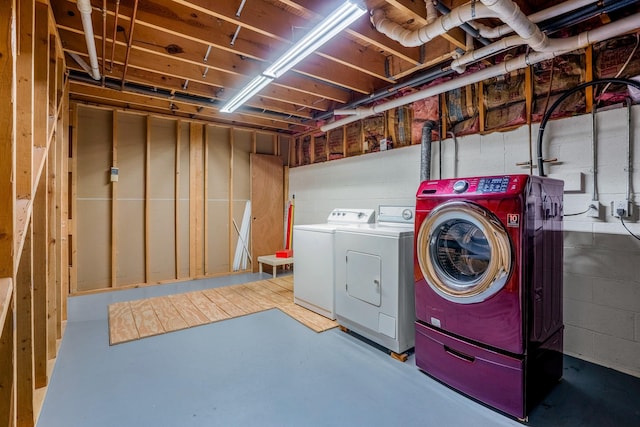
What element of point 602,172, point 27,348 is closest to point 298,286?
point 27,348

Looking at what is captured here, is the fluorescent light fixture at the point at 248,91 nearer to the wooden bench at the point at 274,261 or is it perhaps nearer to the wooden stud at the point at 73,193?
the wooden stud at the point at 73,193

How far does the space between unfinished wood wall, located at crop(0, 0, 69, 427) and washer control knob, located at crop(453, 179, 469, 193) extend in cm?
230

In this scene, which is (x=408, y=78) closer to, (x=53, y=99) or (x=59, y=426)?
(x=53, y=99)

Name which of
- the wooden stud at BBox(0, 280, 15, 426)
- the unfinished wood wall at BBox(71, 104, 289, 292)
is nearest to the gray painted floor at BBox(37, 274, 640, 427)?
the wooden stud at BBox(0, 280, 15, 426)

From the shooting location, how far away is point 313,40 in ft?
7.69

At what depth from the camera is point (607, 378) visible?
2240 millimetres

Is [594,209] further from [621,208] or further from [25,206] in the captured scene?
[25,206]

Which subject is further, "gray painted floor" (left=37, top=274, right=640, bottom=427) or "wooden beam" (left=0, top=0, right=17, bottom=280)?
"gray painted floor" (left=37, top=274, right=640, bottom=427)

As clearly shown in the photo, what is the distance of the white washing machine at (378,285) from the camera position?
2.59m

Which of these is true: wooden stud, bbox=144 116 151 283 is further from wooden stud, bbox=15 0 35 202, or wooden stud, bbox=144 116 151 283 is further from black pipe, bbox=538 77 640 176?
black pipe, bbox=538 77 640 176

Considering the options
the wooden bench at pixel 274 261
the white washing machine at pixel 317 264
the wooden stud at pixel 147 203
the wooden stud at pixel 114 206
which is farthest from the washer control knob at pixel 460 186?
the wooden stud at pixel 114 206

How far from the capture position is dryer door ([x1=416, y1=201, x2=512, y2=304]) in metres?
1.93

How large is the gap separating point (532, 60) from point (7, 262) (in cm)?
353

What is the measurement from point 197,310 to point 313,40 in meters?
3.10
